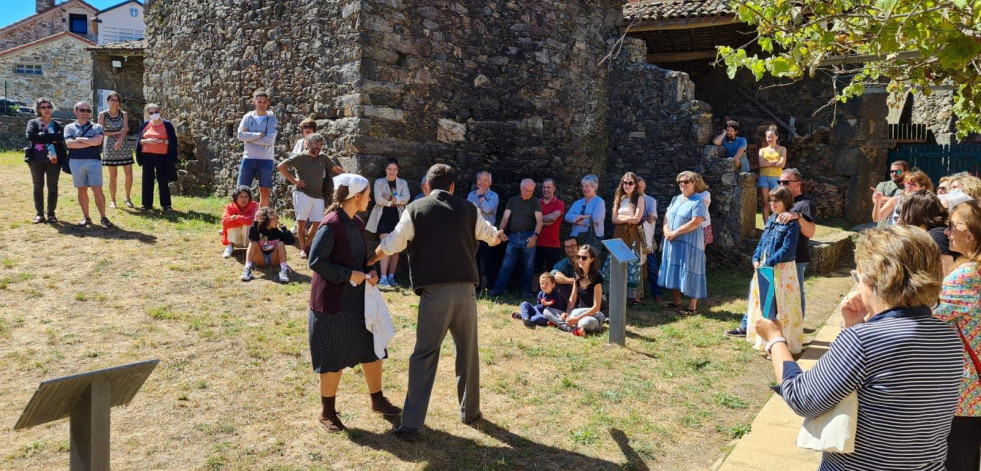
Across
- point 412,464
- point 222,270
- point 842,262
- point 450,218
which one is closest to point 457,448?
point 412,464

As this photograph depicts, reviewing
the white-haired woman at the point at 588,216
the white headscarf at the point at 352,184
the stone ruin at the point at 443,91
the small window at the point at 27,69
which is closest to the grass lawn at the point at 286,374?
the white-haired woman at the point at 588,216

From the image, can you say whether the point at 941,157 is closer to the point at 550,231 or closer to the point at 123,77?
the point at 550,231

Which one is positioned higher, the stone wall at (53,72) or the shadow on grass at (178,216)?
the stone wall at (53,72)

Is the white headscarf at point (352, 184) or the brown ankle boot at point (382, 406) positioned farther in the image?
the brown ankle boot at point (382, 406)

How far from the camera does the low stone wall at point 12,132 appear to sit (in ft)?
71.2

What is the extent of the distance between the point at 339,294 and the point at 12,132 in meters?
22.1

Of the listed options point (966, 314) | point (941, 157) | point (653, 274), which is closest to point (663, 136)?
point (653, 274)

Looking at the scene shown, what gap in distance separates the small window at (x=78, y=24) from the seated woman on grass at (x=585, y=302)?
4306cm

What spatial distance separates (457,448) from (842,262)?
29.3ft

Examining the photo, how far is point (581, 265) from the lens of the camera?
7.70 metres

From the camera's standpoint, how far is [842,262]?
37.5 ft

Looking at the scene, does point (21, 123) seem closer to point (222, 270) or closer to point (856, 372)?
point (222, 270)

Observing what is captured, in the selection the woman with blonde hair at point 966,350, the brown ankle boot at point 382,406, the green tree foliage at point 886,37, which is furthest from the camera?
the brown ankle boot at point 382,406

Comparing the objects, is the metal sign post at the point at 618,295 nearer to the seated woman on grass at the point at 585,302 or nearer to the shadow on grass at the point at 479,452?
the seated woman on grass at the point at 585,302
